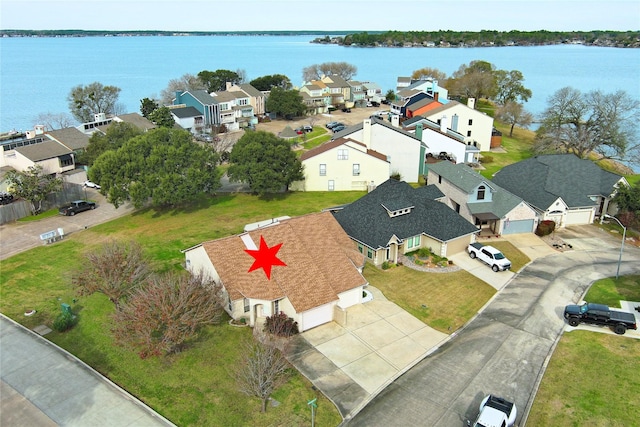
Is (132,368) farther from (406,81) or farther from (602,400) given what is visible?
(406,81)

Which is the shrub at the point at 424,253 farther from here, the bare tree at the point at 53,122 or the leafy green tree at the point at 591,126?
the bare tree at the point at 53,122

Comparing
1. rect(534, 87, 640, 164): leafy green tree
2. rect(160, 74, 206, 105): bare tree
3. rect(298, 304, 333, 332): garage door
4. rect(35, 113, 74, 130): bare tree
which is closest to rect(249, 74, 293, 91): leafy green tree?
rect(160, 74, 206, 105): bare tree

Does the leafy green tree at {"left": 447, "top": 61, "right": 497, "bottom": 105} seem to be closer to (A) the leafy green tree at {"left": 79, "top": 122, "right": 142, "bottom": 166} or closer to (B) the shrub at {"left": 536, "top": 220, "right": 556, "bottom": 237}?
(B) the shrub at {"left": 536, "top": 220, "right": 556, "bottom": 237}

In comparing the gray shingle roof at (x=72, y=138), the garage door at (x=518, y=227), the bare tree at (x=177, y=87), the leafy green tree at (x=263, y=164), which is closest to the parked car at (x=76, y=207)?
the leafy green tree at (x=263, y=164)

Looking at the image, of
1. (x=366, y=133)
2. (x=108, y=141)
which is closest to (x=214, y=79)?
(x=108, y=141)

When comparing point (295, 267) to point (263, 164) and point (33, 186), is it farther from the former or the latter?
point (33, 186)

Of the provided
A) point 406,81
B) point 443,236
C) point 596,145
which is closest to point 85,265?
point 443,236
